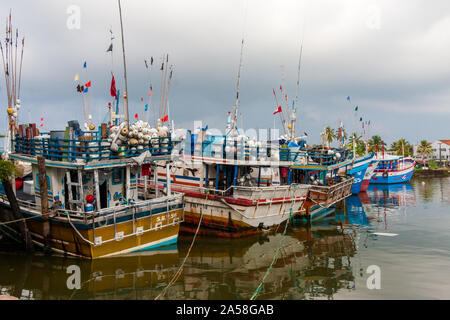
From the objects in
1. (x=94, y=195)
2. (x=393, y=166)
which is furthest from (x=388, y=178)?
(x=94, y=195)

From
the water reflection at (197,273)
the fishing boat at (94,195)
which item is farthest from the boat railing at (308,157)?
the fishing boat at (94,195)

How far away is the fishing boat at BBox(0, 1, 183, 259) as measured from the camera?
522 inches

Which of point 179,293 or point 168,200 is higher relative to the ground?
point 168,200

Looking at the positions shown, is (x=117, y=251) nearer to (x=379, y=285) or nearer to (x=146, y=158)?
(x=146, y=158)

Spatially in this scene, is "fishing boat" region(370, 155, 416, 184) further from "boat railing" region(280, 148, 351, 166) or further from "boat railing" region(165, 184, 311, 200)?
"boat railing" region(165, 184, 311, 200)

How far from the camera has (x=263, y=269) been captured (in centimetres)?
1387

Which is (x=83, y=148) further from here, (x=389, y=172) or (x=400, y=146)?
(x=400, y=146)

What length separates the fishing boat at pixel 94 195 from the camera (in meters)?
13.3

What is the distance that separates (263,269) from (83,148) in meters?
8.45

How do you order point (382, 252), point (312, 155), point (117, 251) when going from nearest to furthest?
point (117, 251)
point (382, 252)
point (312, 155)

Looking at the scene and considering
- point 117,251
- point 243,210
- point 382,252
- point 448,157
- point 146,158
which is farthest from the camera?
point 448,157
